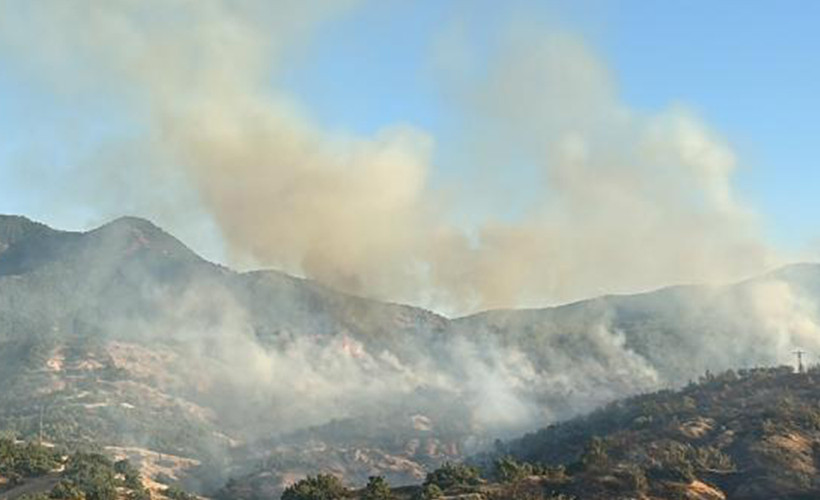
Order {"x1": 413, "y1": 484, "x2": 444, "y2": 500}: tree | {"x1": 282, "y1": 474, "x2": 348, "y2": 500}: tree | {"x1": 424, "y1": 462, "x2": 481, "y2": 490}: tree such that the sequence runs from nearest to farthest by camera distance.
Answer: {"x1": 413, "y1": 484, "x2": 444, "y2": 500}: tree
{"x1": 282, "y1": 474, "x2": 348, "y2": 500}: tree
{"x1": 424, "y1": 462, "x2": 481, "y2": 490}: tree

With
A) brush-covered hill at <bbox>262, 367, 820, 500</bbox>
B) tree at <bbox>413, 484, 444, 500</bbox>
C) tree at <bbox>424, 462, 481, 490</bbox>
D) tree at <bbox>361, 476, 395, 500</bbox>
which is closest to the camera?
tree at <bbox>413, 484, 444, 500</bbox>

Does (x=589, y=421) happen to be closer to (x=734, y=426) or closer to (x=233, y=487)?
(x=734, y=426)

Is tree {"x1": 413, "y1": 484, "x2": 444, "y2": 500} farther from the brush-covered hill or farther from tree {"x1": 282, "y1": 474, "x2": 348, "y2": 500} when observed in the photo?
tree {"x1": 282, "y1": 474, "x2": 348, "y2": 500}

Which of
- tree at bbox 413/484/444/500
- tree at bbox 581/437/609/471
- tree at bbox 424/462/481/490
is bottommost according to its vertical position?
tree at bbox 413/484/444/500

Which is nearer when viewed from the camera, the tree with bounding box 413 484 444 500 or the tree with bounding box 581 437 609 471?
the tree with bounding box 413 484 444 500

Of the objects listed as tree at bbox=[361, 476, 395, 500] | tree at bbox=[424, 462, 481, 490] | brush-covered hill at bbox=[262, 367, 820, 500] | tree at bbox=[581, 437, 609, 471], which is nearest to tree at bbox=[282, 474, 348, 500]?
brush-covered hill at bbox=[262, 367, 820, 500]

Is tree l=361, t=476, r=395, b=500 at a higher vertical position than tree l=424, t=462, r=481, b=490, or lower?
lower

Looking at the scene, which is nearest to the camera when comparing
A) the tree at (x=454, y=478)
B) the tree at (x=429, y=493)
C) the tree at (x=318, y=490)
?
the tree at (x=429, y=493)

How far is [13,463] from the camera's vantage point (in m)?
95.4

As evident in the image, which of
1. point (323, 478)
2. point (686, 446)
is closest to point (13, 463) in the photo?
point (323, 478)

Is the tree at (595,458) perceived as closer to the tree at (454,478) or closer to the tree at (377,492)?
the tree at (454,478)

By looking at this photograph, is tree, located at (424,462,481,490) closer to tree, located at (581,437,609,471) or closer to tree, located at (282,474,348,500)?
tree, located at (282,474,348,500)

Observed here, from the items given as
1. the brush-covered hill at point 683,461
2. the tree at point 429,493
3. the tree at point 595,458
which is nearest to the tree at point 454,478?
the brush-covered hill at point 683,461

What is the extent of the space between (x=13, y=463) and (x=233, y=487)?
2914 inches
